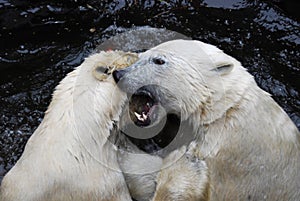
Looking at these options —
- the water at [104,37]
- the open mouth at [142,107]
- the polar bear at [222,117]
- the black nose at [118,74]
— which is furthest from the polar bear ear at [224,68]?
the water at [104,37]

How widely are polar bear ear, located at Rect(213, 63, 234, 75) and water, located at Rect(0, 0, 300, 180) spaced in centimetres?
168

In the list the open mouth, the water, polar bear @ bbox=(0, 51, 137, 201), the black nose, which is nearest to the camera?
polar bear @ bbox=(0, 51, 137, 201)

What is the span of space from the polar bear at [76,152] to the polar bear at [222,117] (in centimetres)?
21

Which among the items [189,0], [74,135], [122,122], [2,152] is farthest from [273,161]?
[189,0]

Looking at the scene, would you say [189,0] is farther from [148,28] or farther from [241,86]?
[241,86]

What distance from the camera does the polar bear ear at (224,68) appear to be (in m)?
4.75

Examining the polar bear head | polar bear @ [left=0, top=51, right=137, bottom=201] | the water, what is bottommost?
the water

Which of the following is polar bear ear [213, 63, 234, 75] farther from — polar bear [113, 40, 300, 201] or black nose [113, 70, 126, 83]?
black nose [113, 70, 126, 83]

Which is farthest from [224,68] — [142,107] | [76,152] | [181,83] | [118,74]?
[76,152]

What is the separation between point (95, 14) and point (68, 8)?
332mm

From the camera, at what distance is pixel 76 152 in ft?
14.9

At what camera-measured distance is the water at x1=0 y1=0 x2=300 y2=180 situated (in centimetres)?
636

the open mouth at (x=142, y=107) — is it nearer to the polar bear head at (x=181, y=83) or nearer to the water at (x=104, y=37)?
the polar bear head at (x=181, y=83)

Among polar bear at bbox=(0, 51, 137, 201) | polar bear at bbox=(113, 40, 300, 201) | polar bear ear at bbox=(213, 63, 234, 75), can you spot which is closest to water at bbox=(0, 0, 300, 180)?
polar bear at bbox=(0, 51, 137, 201)
